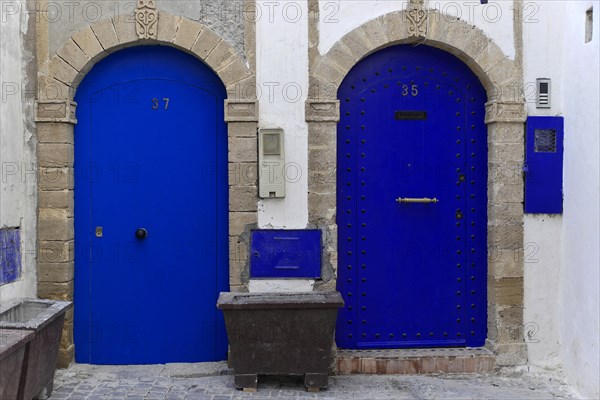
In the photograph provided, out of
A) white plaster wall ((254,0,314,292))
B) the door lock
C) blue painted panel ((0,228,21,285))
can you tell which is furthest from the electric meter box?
blue painted panel ((0,228,21,285))

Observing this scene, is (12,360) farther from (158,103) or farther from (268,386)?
(158,103)

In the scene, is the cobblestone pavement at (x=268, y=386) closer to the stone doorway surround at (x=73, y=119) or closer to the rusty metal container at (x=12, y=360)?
the stone doorway surround at (x=73, y=119)

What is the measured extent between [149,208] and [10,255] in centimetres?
111

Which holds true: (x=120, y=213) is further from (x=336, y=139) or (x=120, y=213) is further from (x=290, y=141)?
(x=336, y=139)

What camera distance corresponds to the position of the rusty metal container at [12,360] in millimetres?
3976

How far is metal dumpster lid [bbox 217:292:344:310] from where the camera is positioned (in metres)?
5.00

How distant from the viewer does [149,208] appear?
5.64 metres

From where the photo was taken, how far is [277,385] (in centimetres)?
528

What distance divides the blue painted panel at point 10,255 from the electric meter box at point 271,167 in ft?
6.29

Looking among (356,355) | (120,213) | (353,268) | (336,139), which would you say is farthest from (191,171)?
(356,355)

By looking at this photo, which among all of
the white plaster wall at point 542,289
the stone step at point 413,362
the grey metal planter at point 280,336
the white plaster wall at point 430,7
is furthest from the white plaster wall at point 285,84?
the white plaster wall at point 542,289

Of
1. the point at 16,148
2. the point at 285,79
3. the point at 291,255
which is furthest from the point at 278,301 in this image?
the point at 16,148

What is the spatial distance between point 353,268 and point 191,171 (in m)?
1.56

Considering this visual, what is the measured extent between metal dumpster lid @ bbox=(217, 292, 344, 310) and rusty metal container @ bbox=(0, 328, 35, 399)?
136 cm
